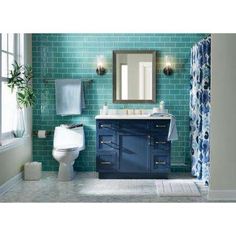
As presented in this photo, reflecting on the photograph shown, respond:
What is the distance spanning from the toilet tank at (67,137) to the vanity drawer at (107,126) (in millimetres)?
485

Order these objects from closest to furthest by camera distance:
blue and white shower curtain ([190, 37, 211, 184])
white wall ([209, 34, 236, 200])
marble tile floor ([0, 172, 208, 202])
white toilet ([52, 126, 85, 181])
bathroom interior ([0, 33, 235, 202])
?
1. white wall ([209, 34, 236, 200])
2. marble tile floor ([0, 172, 208, 202])
3. blue and white shower curtain ([190, 37, 211, 184])
4. bathroom interior ([0, 33, 235, 202])
5. white toilet ([52, 126, 85, 181])

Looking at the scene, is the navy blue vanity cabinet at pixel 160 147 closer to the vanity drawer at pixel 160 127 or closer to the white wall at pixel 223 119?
the vanity drawer at pixel 160 127

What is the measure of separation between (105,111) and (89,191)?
159 centimetres

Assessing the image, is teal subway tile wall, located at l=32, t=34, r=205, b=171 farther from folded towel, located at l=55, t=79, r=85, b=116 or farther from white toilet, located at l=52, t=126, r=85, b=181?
white toilet, located at l=52, t=126, r=85, b=181

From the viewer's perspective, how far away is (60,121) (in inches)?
273

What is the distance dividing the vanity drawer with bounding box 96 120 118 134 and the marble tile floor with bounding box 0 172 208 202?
726mm

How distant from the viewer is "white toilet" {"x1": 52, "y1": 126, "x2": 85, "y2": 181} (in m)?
6.12

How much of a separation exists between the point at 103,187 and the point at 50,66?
2.22m

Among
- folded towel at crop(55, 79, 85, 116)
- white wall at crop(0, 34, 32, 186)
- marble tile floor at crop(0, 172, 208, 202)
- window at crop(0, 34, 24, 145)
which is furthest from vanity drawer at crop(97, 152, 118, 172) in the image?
window at crop(0, 34, 24, 145)

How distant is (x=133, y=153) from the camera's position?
6.32 m

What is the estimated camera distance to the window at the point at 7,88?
5734 mm

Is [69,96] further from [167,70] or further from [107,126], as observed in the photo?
[167,70]
